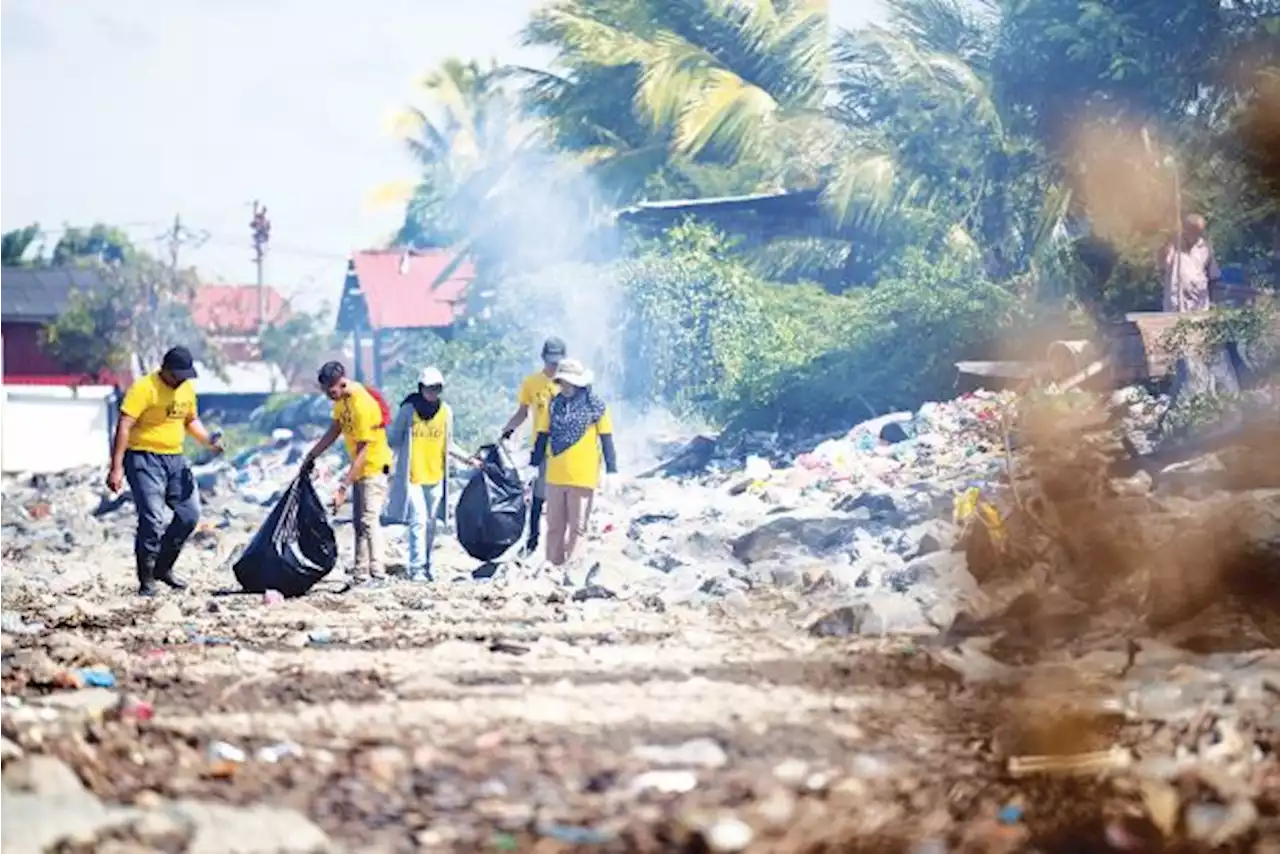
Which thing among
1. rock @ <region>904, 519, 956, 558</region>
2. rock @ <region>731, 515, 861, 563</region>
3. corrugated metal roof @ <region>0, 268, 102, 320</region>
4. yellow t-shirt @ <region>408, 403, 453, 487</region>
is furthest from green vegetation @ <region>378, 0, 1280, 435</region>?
corrugated metal roof @ <region>0, 268, 102, 320</region>

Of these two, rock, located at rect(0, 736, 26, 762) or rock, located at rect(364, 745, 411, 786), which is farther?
rock, located at rect(0, 736, 26, 762)

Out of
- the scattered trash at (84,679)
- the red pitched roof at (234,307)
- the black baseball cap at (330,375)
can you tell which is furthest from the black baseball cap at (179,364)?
the red pitched roof at (234,307)

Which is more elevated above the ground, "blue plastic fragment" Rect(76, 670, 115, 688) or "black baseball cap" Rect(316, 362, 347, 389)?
"black baseball cap" Rect(316, 362, 347, 389)

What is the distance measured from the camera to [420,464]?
10.2 meters

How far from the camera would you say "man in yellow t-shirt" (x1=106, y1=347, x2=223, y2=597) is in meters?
9.20

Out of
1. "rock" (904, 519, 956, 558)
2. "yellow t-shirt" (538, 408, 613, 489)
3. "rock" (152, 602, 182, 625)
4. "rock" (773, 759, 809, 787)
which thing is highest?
"yellow t-shirt" (538, 408, 613, 489)

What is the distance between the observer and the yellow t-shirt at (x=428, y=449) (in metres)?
10.2

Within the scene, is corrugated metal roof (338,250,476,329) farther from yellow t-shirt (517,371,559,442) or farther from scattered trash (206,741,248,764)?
scattered trash (206,741,248,764)

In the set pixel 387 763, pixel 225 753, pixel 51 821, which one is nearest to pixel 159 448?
pixel 225 753

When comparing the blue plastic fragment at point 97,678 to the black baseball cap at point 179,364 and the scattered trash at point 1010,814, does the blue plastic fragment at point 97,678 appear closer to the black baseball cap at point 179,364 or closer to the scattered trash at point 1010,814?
the black baseball cap at point 179,364

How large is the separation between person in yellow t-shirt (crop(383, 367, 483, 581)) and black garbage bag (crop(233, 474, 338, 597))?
0.78 meters

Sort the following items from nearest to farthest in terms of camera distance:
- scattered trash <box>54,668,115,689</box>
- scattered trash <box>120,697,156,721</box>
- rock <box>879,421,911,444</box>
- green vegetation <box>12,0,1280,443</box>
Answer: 1. scattered trash <box>120,697,156,721</box>
2. scattered trash <box>54,668,115,689</box>
3. rock <box>879,421,911,444</box>
4. green vegetation <box>12,0,1280,443</box>

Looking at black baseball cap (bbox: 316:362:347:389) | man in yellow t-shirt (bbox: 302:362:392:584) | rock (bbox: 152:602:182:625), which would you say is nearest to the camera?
rock (bbox: 152:602:182:625)

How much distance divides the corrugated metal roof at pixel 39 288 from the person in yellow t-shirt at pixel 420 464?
76.0 ft
